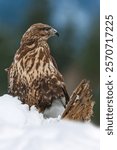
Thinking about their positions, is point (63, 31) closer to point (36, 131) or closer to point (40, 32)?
point (40, 32)

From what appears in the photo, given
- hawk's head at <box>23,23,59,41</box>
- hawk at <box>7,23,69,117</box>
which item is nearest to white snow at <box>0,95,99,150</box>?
hawk at <box>7,23,69,117</box>

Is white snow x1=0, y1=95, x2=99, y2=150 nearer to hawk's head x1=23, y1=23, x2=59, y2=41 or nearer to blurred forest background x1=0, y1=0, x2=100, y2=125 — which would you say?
blurred forest background x1=0, y1=0, x2=100, y2=125

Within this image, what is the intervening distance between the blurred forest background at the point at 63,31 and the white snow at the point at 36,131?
0.08m

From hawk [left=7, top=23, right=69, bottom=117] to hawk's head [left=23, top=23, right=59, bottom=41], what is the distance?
0.01 metres

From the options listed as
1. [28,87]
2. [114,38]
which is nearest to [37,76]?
[28,87]

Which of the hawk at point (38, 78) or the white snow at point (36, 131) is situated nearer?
the white snow at point (36, 131)

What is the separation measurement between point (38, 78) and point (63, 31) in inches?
6.5

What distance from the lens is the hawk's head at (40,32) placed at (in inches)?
67.2

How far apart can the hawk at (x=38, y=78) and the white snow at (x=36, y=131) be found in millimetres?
30

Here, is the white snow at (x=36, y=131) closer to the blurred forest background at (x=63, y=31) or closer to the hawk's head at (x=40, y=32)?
the blurred forest background at (x=63, y=31)

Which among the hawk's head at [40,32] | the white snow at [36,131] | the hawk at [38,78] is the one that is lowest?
the white snow at [36,131]

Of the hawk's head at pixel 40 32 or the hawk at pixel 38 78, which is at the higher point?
the hawk's head at pixel 40 32

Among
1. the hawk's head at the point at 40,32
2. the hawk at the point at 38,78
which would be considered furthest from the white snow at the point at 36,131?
the hawk's head at the point at 40,32

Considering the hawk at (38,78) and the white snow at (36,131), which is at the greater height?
the hawk at (38,78)
